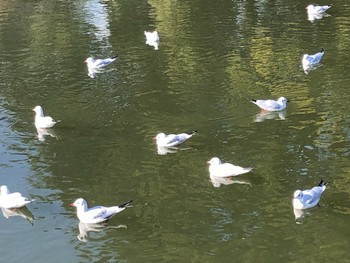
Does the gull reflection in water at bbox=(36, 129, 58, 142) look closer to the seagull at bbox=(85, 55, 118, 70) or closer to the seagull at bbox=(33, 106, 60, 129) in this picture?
the seagull at bbox=(33, 106, 60, 129)

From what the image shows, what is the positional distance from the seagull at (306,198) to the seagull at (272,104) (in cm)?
606

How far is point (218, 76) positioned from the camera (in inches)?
925

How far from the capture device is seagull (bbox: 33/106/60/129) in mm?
19094

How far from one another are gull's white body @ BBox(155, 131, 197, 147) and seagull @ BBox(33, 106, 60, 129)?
3852mm

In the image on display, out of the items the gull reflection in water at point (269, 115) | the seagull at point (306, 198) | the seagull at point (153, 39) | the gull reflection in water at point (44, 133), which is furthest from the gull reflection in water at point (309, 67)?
the seagull at point (306, 198)

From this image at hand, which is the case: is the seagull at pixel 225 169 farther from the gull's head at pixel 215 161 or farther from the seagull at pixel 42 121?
the seagull at pixel 42 121

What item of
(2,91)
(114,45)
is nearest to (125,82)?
(2,91)

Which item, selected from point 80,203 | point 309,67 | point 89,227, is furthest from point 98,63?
point 89,227

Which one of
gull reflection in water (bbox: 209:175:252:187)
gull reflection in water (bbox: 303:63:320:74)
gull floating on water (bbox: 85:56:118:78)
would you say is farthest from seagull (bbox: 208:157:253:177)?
gull floating on water (bbox: 85:56:118:78)

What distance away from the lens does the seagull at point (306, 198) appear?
523 inches

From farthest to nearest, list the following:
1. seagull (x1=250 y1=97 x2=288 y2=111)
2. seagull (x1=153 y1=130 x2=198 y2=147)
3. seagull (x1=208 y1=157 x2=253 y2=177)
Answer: seagull (x1=250 y1=97 x2=288 y2=111) → seagull (x1=153 y1=130 x2=198 y2=147) → seagull (x1=208 y1=157 x2=253 y2=177)

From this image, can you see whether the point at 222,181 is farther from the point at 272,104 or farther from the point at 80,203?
the point at 272,104

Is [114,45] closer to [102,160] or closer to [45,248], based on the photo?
[102,160]

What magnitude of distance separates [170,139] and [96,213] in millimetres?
4317
